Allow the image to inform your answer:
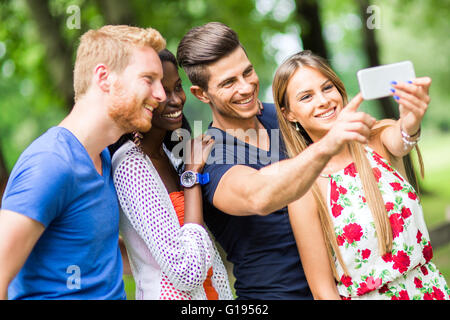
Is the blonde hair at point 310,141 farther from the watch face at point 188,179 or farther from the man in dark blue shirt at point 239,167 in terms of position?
the watch face at point 188,179

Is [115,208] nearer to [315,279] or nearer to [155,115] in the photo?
[155,115]

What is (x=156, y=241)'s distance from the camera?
7.34ft

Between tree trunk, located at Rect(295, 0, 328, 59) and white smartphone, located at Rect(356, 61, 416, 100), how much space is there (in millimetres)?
7365

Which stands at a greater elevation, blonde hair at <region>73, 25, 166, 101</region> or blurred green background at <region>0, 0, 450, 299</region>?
blonde hair at <region>73, 25, 166, 101</region>

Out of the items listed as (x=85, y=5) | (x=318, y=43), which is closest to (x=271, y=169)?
(x=318, y=43)

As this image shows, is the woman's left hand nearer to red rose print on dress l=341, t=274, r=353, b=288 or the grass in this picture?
red rose print on dress l=341, t=274, r=353, b=288

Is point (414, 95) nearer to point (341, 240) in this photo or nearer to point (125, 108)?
point (341, 240)

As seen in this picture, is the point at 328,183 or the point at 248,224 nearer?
the point at 328,183

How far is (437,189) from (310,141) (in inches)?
570

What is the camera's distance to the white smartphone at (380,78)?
2.00m

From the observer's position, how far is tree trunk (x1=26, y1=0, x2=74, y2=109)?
27.7 feet

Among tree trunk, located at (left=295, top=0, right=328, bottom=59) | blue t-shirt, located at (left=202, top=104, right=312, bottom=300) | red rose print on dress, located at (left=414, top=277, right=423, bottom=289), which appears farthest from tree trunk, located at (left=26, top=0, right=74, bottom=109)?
red rose print on dress, located at (left=414, top=277, right=423, bottom=289)

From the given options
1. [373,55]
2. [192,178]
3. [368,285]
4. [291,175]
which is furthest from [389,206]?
[373,55]

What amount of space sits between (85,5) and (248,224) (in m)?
8.27
